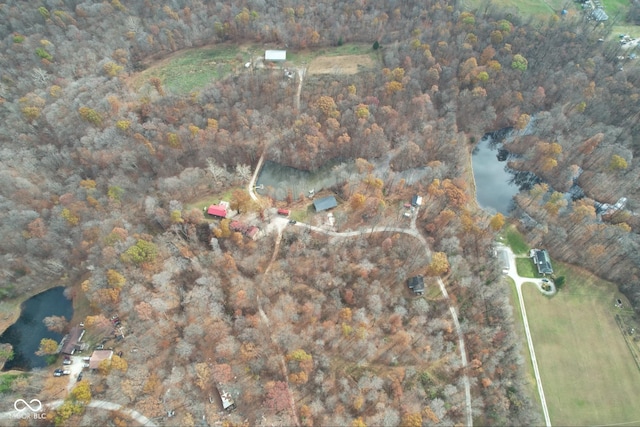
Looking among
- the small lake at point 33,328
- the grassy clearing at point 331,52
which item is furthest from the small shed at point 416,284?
the grassy clearing at point 331,52

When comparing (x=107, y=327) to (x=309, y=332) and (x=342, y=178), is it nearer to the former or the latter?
(x=309, y=332)

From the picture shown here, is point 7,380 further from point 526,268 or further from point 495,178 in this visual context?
point 495,178

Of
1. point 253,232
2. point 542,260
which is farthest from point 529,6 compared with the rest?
point 253,232

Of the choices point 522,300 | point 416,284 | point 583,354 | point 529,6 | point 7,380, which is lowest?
point 7,380

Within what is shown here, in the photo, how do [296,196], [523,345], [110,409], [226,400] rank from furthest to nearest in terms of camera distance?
[296,196] → [523,345] → [226,400] → [110,409]

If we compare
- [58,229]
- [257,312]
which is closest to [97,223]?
[58,229]

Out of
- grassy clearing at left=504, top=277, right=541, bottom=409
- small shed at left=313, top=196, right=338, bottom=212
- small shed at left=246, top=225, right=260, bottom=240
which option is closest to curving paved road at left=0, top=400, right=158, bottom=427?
small shed at left=246, top=225, right=260, bottom=240

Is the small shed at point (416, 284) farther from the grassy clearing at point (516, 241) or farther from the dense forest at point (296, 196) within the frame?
the grassy clearing at point (516, 241)
